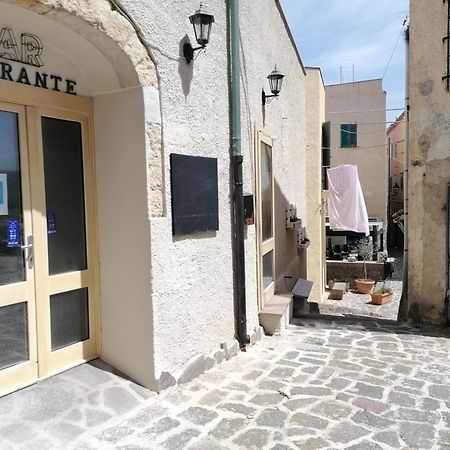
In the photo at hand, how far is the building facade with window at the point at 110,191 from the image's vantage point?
10.8ft

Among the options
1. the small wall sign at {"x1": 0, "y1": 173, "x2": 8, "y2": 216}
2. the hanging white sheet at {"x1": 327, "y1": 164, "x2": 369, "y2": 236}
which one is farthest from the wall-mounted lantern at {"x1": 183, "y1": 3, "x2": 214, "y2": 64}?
the hanging white sheet at {"x1": 327, "y1": 164, "x2": 369, "y2": 236}

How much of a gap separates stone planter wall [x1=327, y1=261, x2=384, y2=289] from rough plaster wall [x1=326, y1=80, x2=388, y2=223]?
23.3 feet

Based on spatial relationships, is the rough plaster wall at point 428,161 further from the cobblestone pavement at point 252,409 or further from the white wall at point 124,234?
the white wall at point 124,234

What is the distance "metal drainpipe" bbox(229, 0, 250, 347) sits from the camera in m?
5.02

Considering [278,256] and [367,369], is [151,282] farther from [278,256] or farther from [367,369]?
[278,256]

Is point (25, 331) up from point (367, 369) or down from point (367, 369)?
up

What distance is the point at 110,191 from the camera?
12.6ft

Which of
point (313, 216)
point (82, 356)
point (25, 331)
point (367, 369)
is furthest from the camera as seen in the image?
point (313, 216)

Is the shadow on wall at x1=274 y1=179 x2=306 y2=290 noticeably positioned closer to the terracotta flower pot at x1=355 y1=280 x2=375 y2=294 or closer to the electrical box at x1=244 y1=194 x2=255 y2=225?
the electrical box at x1=244 y1=194 x2=255 y2=225

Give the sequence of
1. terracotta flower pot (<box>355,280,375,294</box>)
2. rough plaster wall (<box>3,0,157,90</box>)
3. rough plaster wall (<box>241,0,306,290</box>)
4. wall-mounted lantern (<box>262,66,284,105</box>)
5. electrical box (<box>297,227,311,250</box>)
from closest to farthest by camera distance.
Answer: rough plaster wall (<box>3,0,157,90</box>)
rough plaster wall (<box>241,0,306,290</box>)
wall-mounted lantern (<box>262,66,284,105</box>)
electrical box (<box>297,227,311,250</box>)
terracotta flower pot (<box>355,280,375,294</box>)

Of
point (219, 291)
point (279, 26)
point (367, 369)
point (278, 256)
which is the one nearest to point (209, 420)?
point (219, 291)

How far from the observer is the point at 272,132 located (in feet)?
23.7

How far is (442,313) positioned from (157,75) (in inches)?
225

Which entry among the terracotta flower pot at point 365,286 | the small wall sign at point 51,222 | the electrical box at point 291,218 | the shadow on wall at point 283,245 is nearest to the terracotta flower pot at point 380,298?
the terracotta flower pot at point 365,286
